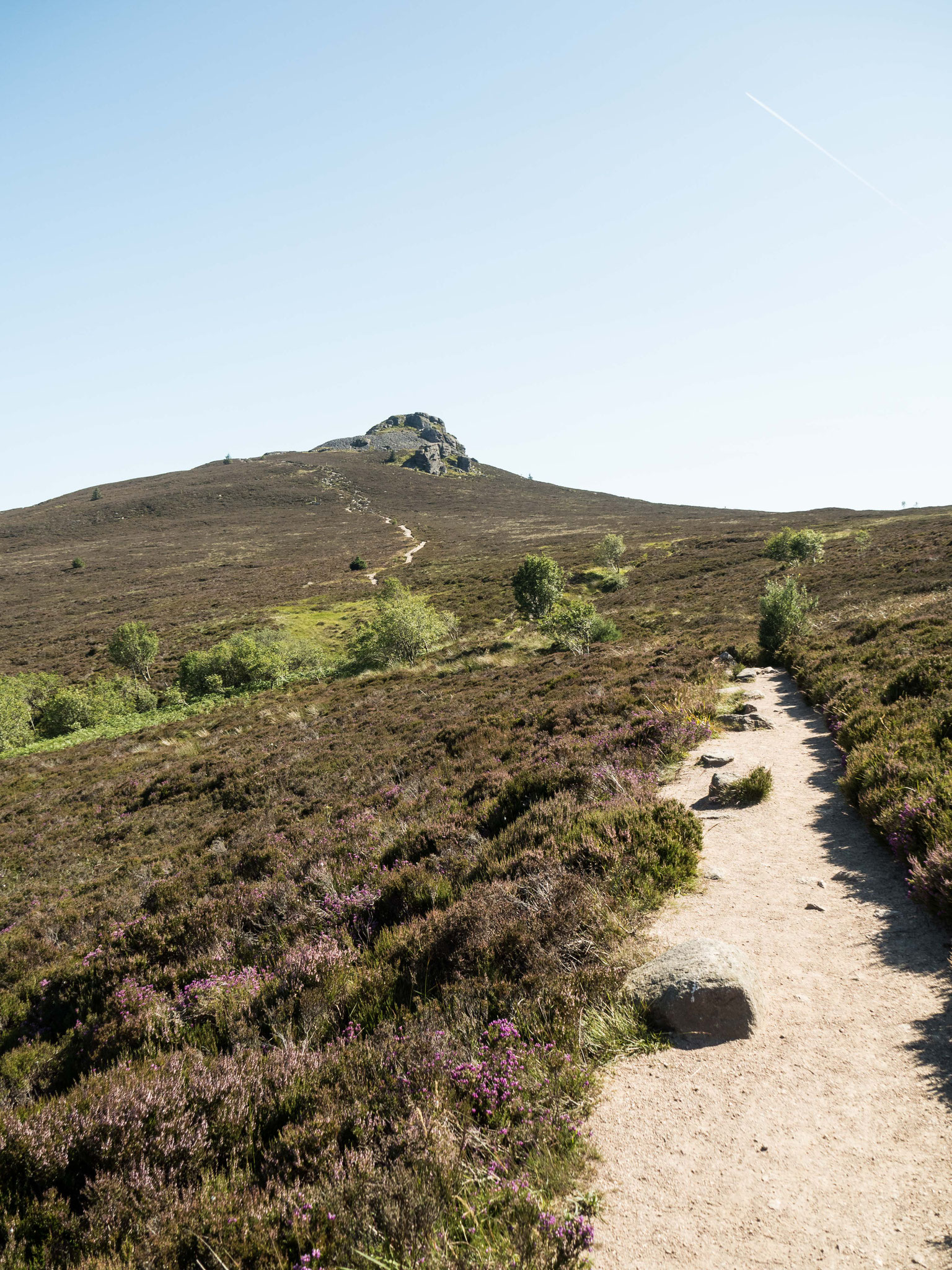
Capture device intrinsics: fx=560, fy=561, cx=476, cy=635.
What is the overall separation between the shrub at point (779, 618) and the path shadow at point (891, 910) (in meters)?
12.3

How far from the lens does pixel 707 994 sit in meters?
3.94

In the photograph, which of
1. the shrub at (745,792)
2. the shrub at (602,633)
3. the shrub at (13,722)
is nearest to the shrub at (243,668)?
the shrub at (13,722)

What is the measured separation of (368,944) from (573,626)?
2760cm

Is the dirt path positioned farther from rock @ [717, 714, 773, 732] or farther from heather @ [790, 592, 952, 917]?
rock @ [717, 714, 773, 732]

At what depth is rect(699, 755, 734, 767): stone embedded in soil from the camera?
930 cm

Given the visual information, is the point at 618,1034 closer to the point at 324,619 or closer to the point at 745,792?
the point at 745,792

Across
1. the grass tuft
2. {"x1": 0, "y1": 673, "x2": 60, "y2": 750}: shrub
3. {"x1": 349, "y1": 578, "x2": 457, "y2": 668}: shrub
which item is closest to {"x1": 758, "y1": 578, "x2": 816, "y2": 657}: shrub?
the grass tuft

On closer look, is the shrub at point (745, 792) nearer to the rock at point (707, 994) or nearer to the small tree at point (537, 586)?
the rock at point (707, 994)

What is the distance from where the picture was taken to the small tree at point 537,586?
4816 centimetres

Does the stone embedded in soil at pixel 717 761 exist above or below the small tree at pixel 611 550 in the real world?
below

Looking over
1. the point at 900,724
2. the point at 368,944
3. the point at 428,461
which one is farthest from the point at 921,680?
the point at 428,461

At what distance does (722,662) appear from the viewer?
60.3 ft

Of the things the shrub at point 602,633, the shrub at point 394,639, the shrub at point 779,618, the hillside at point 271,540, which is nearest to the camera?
the shrub at point 779,618

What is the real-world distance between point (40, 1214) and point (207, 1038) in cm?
210
